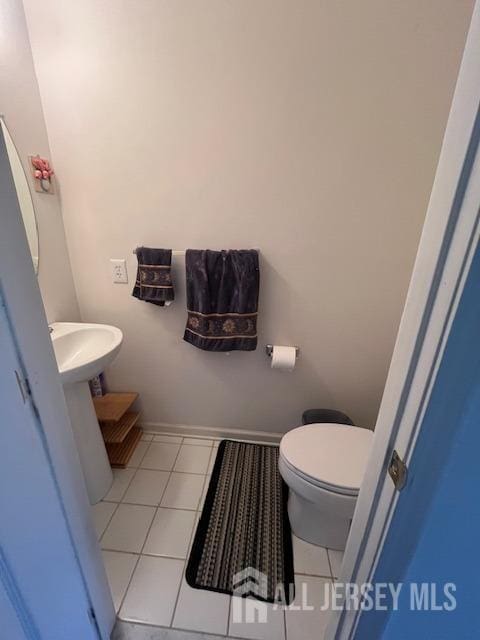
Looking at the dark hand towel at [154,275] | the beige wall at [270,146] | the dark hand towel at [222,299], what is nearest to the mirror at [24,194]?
the beige wall at [270,146]

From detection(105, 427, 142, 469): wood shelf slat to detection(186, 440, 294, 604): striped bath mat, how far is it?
514 mm

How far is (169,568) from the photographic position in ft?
3.63

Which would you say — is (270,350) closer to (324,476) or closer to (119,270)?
(324,476)

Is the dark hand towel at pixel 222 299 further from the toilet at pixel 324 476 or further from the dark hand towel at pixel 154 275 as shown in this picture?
the toilet at pixel 324 476

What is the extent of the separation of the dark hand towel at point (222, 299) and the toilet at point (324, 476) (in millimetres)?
522

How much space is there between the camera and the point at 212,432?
5.75 feet

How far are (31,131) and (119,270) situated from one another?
0.67 meters

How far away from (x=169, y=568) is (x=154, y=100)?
195cm

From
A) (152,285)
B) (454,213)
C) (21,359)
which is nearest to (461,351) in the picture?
(454,213)

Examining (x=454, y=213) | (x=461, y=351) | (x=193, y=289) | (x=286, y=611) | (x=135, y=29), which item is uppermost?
(x=135, y=29)

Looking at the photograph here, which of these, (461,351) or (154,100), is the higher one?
(154,100)

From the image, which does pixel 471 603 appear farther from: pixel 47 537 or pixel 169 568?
pixel 169 568

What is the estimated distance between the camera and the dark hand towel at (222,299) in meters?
1.32

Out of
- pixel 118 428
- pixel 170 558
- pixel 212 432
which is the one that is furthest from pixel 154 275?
pixel 170 558
